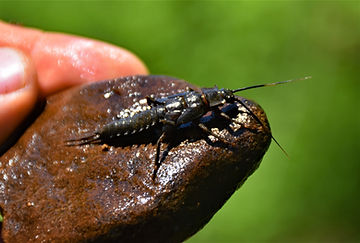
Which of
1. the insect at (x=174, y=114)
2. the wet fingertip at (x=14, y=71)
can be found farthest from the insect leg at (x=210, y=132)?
the wet fingertip at (x=14, y=71)

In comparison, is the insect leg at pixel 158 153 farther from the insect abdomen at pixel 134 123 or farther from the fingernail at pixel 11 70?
the fingernail at pixel 11 70

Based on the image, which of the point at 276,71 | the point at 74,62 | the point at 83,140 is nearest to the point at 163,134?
the point at 83,140

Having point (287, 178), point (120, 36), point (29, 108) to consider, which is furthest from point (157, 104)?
point (120, 36)

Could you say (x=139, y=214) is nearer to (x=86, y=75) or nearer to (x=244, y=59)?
(x=86, y=75)

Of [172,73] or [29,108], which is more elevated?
[29,108]

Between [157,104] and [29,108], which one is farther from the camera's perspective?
[29,108]

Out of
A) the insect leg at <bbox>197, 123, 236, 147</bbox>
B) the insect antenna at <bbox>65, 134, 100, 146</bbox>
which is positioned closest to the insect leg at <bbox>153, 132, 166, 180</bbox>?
the insect leg at <bbox>197, 123, 236, 147</bbox>
